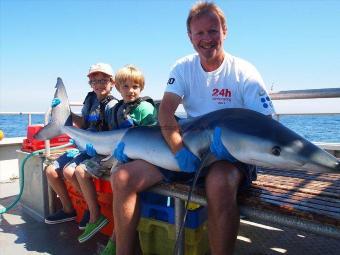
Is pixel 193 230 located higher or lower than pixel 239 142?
lower

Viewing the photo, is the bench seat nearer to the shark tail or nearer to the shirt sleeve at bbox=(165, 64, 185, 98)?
the shirt sleeve at bbox=(165, 64, 185, 98)

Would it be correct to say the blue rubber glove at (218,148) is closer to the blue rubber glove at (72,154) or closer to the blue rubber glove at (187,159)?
the blue rubber glove at (187,159)

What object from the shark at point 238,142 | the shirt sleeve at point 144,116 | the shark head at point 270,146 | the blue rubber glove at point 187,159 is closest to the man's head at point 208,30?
the shark at point 238,142

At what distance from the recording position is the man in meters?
2.14

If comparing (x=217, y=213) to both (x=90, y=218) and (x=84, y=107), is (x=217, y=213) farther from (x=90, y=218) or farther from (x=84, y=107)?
(x=84, y=107)

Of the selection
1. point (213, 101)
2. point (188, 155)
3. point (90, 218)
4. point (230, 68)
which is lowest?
point (90, 218)

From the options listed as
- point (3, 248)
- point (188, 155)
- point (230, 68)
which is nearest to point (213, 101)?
point (230, 68)

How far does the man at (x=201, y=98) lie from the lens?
214 centimetres

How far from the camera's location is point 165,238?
8.76 feet

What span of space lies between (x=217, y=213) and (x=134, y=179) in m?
0.65

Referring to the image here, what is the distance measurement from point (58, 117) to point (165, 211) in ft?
5.75

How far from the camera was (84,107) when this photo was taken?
4.00 m

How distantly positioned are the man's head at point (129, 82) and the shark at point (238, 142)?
52 cm

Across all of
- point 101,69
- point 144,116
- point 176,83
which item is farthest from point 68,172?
point 176,83
